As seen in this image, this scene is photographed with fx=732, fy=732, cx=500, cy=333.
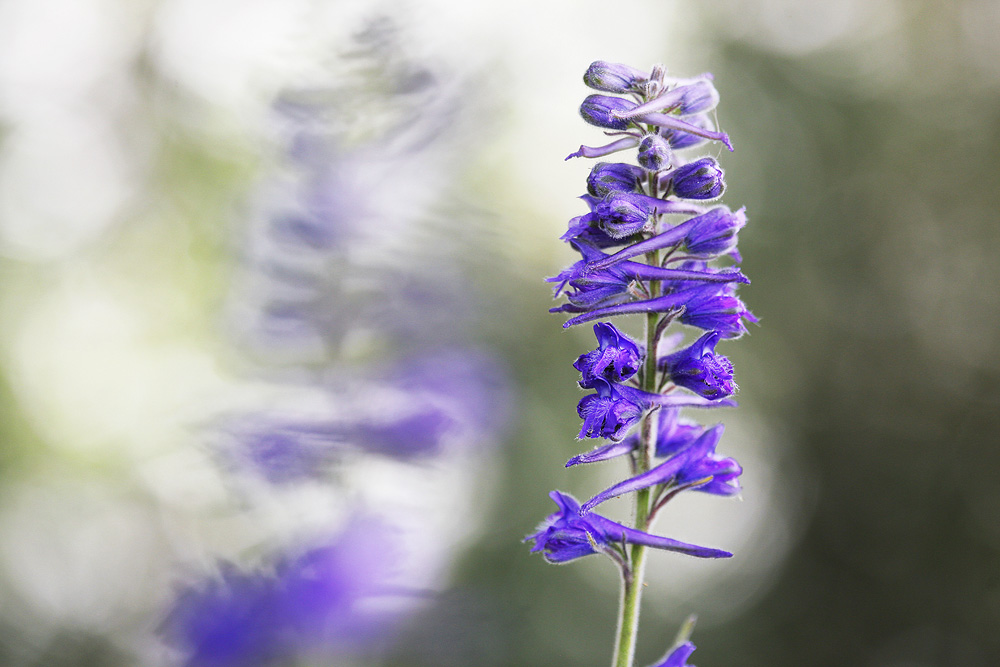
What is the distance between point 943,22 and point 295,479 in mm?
16965

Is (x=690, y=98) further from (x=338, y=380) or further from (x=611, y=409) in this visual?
(x=338, y=380)

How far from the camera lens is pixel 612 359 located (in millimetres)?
1607

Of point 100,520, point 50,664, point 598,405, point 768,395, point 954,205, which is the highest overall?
point 954,205

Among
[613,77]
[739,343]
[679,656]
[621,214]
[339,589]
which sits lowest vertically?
[679,656]

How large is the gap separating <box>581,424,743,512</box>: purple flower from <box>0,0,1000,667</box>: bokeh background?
803cm

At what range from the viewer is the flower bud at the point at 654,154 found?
167 centimetres

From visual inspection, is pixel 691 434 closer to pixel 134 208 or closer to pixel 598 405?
pixel 598 405

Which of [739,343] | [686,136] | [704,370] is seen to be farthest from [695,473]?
[739,343]

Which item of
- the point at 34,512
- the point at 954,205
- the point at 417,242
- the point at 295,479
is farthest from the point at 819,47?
the point at 34,512

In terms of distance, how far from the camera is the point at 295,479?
3.27m

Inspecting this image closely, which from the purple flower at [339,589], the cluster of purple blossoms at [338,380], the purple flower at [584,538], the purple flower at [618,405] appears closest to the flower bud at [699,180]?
the purple flower at [618,405]

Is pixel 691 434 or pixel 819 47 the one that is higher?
pixel 819 47

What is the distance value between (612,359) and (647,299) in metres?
0.19

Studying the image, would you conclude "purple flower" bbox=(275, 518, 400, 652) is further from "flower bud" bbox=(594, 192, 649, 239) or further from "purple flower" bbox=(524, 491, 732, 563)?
"flower bud" bbox=(594, 192, 649, 239)
